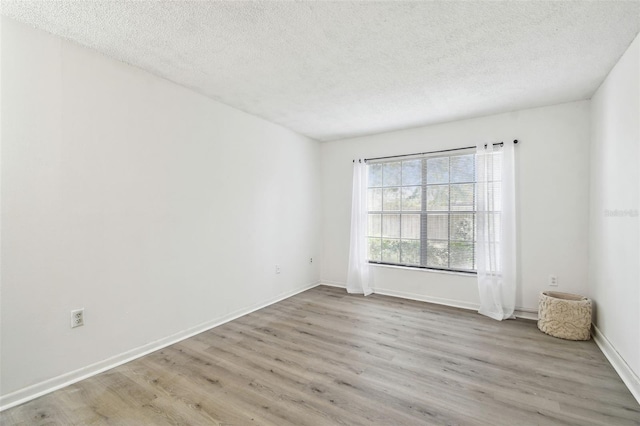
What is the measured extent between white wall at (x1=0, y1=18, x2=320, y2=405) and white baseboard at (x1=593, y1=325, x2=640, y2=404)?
136 inches

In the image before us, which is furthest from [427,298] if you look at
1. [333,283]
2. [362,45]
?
[362,45]

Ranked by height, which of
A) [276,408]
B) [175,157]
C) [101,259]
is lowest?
[276,408]

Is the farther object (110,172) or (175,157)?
(175,157)

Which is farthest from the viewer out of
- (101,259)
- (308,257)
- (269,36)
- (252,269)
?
(308,257)

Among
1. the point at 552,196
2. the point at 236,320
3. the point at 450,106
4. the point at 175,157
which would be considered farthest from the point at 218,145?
the point at 552,196

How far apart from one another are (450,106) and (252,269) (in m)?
3.09

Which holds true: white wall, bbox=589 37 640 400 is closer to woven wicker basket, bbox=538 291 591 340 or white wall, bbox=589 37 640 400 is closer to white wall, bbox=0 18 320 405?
woven wicker basket, bbox=538 291 591 340

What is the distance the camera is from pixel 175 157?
2.87 m

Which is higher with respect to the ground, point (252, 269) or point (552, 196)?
point (552, 196)

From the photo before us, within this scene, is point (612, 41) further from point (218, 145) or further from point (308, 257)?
point (308, 257)

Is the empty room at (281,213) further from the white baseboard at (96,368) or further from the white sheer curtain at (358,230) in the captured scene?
the white sheer curtain at (358,230)

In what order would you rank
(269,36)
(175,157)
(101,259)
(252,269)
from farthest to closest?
(252,269), (175,157), (101,259), (269,36)

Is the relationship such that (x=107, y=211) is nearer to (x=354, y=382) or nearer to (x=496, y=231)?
(x=354, y=382)

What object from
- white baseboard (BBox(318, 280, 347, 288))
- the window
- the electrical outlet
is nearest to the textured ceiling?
the window
